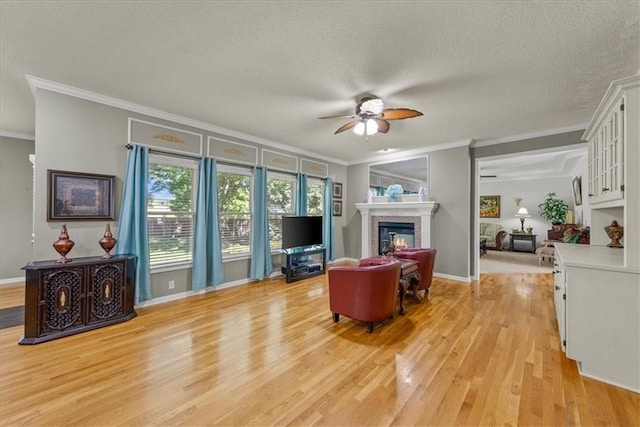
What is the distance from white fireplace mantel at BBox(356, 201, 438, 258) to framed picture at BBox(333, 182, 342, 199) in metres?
0.58

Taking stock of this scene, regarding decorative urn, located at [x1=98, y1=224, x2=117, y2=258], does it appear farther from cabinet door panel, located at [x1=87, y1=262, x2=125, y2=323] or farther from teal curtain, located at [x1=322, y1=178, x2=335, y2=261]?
teal curtain, located at [x1=322, y1=178, x2=335, y2=261]

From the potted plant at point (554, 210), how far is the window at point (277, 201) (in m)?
8.02

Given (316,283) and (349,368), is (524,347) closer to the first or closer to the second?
(349,368)

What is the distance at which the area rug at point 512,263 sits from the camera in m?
6.05

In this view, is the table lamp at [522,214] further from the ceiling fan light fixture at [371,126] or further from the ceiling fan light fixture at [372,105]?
the ceiling fan light fixture at [372,105]

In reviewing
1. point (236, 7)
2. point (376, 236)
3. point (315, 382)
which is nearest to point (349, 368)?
point (315, 382)

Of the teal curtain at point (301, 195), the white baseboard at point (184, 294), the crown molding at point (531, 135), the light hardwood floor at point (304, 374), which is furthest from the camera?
the teal curtain at point (301, 195)

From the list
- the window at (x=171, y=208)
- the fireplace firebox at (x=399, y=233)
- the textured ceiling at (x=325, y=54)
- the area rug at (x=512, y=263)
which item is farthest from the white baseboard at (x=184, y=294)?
the area rug at (x=512, y=263)

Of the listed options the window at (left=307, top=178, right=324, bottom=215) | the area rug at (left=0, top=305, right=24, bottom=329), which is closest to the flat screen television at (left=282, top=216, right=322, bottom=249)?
the window at (left=307, top=178, right=324, bottom=215)

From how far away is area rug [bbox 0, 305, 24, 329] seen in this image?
299cm

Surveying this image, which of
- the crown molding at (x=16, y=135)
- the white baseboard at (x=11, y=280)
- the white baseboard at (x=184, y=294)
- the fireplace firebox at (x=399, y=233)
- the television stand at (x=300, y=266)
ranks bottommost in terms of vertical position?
the white baseboard at (x=184, y=294)

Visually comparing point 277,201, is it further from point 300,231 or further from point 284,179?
point 300,231

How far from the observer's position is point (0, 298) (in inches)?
152

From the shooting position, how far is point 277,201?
5.44m
